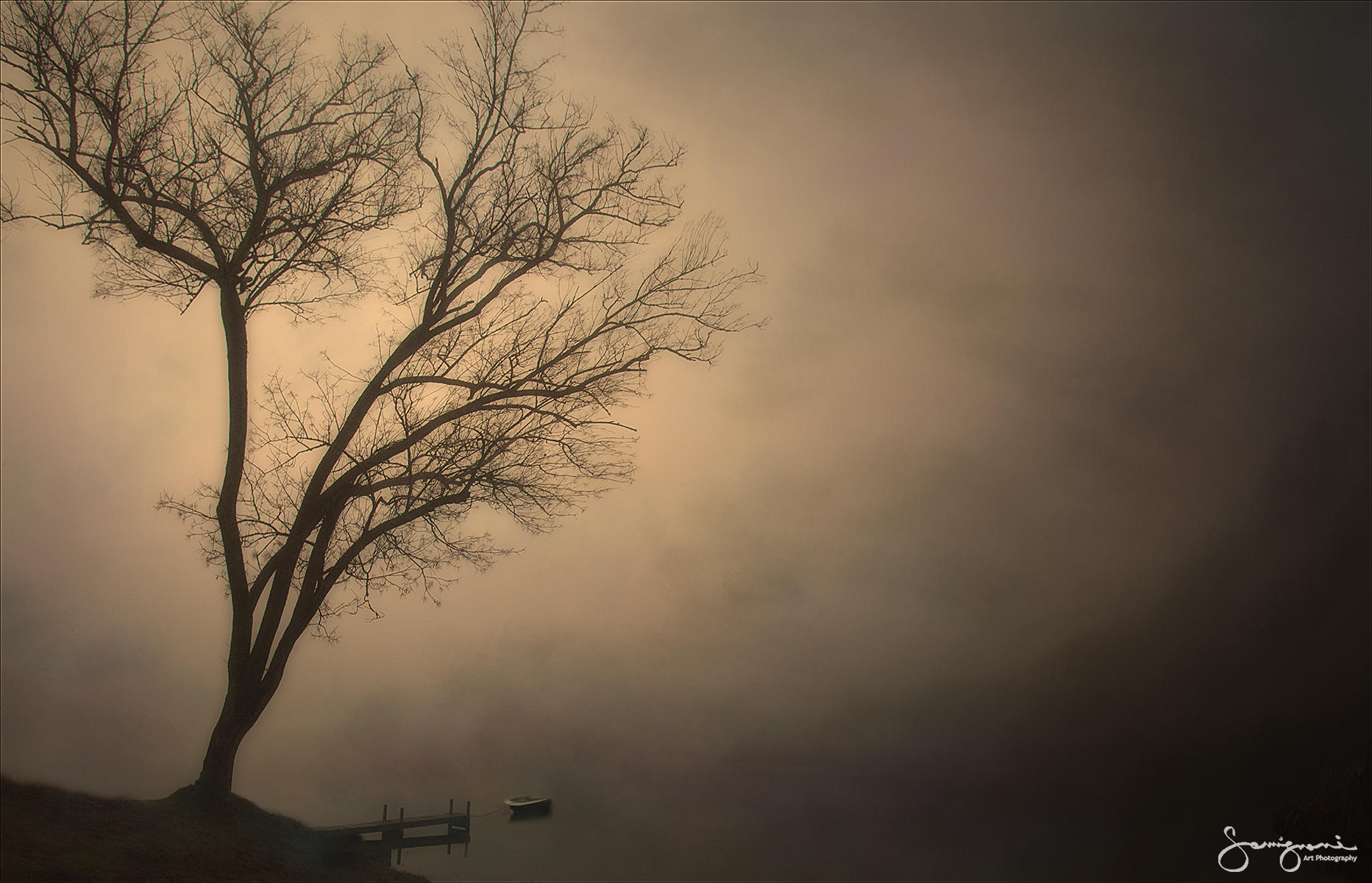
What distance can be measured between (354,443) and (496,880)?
2603 mm

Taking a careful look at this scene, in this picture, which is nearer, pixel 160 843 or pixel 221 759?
pixel 160 843

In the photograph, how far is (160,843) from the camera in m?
4.16

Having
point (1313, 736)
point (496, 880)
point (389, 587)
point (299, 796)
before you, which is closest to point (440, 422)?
point (389, 587)

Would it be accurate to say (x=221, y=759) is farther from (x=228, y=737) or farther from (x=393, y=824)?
(x=393, y=824)

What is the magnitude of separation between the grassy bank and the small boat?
62 centimetres

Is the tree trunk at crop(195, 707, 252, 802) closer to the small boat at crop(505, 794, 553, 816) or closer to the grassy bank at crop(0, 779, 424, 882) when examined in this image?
the grassy bank at crop(0, 779, 424, 882)

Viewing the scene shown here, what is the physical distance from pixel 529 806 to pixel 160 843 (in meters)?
1.85
